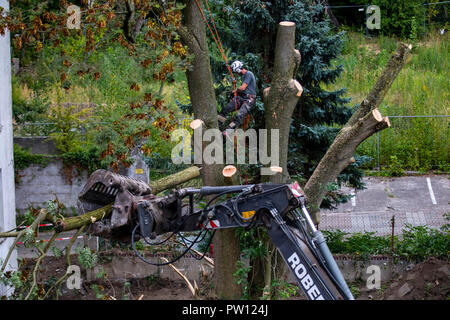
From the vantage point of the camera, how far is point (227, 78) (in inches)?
512

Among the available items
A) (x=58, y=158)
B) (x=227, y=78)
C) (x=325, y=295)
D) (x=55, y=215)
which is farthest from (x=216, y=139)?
(x=58, y=158)

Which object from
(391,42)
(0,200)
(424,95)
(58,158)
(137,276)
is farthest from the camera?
(391,42)

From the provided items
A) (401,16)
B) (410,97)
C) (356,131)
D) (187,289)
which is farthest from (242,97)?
(401,16)

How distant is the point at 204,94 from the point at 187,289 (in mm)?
4879

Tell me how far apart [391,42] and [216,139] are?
66.3ft

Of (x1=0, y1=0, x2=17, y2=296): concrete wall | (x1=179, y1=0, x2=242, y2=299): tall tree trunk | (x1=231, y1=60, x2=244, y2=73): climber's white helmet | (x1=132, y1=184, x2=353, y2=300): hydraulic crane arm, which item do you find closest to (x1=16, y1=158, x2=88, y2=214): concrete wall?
(x1=0, y1=0, x2=17, y2=296): concrete wall

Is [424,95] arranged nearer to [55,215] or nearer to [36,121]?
[36,121]

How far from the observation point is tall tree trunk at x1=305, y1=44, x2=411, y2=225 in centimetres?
827

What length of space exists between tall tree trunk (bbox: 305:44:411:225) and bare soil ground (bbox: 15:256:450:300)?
2.15m

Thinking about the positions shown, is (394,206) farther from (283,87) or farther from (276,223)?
(276,223)

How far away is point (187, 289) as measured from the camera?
12180 mm

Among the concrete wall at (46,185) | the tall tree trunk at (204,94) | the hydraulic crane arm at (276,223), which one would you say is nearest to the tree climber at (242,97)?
the tall tree trunk at (204,94)

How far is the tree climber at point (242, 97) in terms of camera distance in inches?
432

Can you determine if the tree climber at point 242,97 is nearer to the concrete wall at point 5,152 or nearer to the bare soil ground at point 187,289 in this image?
the bare soil ground at point 187,289
